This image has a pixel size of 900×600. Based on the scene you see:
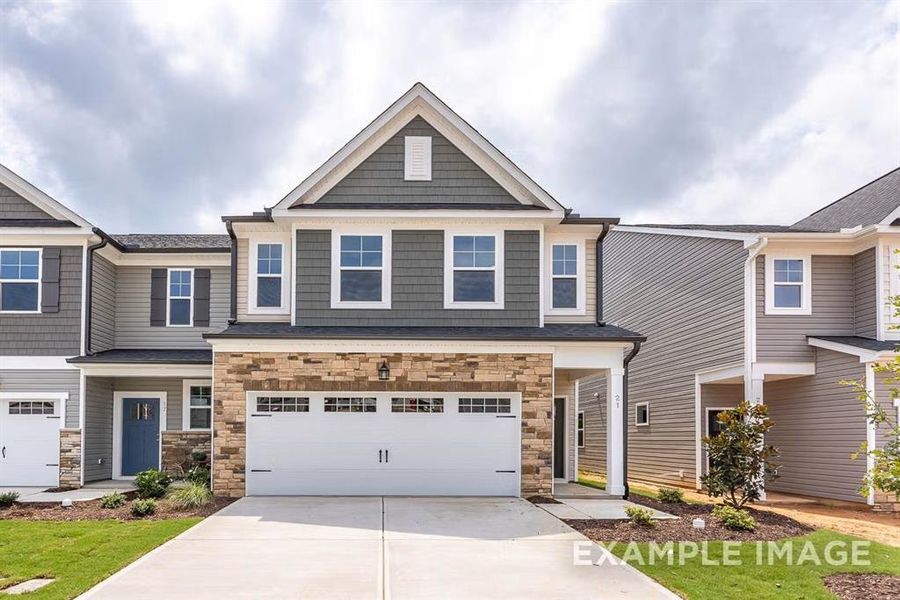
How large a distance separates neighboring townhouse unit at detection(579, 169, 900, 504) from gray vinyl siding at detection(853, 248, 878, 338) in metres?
0.02

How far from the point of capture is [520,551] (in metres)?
9.34

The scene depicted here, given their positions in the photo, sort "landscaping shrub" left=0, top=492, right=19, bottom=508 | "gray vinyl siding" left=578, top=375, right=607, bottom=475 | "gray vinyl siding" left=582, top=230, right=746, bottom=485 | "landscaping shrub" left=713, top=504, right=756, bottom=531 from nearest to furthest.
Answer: "landscaping shrub" left=713, top=504, right=756, bottom=531, "landscaping shrub" left=0, top=492, right=19, bottom=508, "gray vinyl siding" left=582, top=230, right=746, bottom=485, "gray vinyl siding" left=578, top=375, right=607, bottom=475

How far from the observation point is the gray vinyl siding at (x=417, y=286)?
49.7ft

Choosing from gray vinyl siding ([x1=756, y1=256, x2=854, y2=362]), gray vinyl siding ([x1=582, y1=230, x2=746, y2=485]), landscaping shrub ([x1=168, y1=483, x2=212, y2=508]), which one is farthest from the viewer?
gray vinyl siding ([x1=582, y1=230, x2=746, y2=485])

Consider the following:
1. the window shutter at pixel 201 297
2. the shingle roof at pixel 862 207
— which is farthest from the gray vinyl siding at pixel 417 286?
the shingle roof at pixel 862 207

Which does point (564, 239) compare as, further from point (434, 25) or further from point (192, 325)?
point (192, 325)

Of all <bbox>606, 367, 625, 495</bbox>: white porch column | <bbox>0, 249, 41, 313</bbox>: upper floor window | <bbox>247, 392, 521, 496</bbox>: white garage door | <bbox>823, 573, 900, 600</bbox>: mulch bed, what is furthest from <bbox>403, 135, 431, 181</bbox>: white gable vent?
<bbox>823, 573, 900, 600</bbox>: mulch bed

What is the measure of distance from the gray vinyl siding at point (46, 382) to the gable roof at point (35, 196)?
320 centimetres

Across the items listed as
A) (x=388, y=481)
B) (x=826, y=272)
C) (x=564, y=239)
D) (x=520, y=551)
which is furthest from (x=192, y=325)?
(x=826, y=272)

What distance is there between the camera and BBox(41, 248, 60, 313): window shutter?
1617 centimetres

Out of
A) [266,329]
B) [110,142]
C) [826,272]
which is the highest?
[110,142]

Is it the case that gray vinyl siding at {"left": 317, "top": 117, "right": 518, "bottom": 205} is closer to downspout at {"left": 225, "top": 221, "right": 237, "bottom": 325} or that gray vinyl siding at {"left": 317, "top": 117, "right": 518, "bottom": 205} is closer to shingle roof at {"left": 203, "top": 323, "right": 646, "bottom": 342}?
downspout at {"left": 225, "top": 221, "right": 237, "bottom": 325}

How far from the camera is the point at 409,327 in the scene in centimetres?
1510

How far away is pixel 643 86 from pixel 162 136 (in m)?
11.4
